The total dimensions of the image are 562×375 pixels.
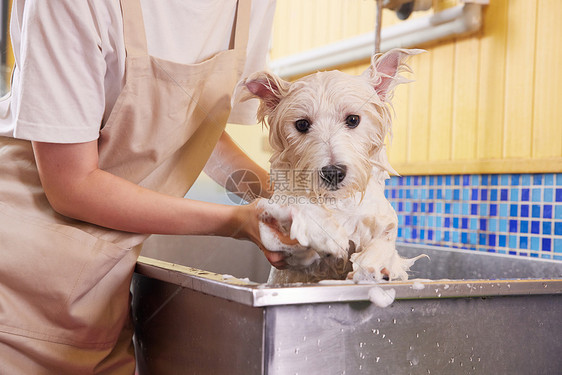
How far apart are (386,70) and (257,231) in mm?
322

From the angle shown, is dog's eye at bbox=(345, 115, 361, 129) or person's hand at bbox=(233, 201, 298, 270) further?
dog's eye at bbox=(345, 115, 361, 129)

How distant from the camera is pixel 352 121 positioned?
77cm

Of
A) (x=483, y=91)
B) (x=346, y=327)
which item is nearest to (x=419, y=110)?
(x=483, y=91)

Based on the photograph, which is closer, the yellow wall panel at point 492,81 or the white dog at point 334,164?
the white dog at point 334,164

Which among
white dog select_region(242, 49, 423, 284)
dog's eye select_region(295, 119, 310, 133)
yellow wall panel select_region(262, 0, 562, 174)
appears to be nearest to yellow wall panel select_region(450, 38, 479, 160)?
yellow wall panel select_region(262, 0, 562, 174)

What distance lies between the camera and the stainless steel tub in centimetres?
54

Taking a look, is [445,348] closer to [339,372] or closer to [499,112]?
[339,372]

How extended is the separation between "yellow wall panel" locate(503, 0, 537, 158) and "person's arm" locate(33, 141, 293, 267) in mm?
875

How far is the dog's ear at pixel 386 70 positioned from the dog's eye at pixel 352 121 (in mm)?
63

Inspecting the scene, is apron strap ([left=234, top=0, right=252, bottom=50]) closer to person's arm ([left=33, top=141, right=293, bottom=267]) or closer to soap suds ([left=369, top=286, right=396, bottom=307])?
person's arm ([left=33, top=141, right=293, bottom=267])

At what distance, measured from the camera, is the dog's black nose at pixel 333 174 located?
701 mm

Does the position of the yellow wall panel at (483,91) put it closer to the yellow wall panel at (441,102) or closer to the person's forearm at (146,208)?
the yellow wall panel at (441,102)

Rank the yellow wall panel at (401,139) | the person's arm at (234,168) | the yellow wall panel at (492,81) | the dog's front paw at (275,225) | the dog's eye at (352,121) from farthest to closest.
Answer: the yellow wall panel at (401,139) → the yellow wall panel at (492,81) → the person's arm at (234,168) → the dog's eye at (352,121) → the dog's front paw at (275,225)

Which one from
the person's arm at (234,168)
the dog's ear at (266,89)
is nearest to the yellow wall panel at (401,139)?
the person's arm at (234,168)
